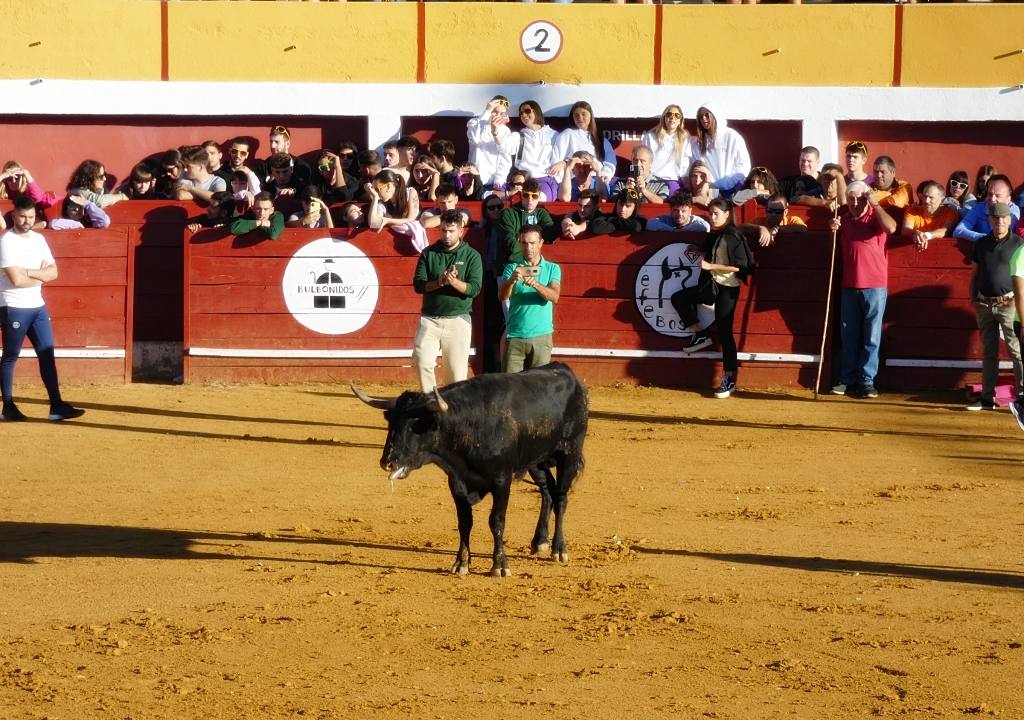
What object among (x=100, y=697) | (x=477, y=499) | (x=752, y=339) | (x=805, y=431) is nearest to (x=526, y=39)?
(x=752, y=339)

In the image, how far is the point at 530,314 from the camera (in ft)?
34.2

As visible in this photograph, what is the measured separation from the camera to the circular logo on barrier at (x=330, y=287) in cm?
1405

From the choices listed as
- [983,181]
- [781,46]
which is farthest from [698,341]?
[781,46]

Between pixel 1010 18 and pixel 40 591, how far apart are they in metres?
12.9

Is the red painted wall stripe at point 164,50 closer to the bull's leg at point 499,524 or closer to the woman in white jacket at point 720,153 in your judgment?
the woman in white jacket at point 720,153

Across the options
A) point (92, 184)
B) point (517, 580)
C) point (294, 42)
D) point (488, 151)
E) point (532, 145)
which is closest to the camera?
point (517, 580)

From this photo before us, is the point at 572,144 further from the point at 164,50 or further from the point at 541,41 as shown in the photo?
the point at 164,50

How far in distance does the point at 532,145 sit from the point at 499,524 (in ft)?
Result: 27.8

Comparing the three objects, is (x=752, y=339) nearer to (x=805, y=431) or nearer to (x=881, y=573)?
(x=805, y=431)

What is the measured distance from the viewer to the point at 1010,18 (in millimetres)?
16594

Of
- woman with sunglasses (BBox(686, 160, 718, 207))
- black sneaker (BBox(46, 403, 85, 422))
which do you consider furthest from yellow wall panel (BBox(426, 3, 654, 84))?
black sneaker (BBox(46, 403, 85, 422))

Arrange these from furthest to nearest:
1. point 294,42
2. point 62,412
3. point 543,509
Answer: point 294,42 → point 62,412 → point 543,509

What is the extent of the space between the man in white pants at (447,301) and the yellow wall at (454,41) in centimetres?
695

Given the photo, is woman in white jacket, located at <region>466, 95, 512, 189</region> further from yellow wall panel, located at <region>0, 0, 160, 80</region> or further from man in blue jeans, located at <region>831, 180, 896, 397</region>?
yellow wall panel, located at <region>0, 0, 160, 80</region>
